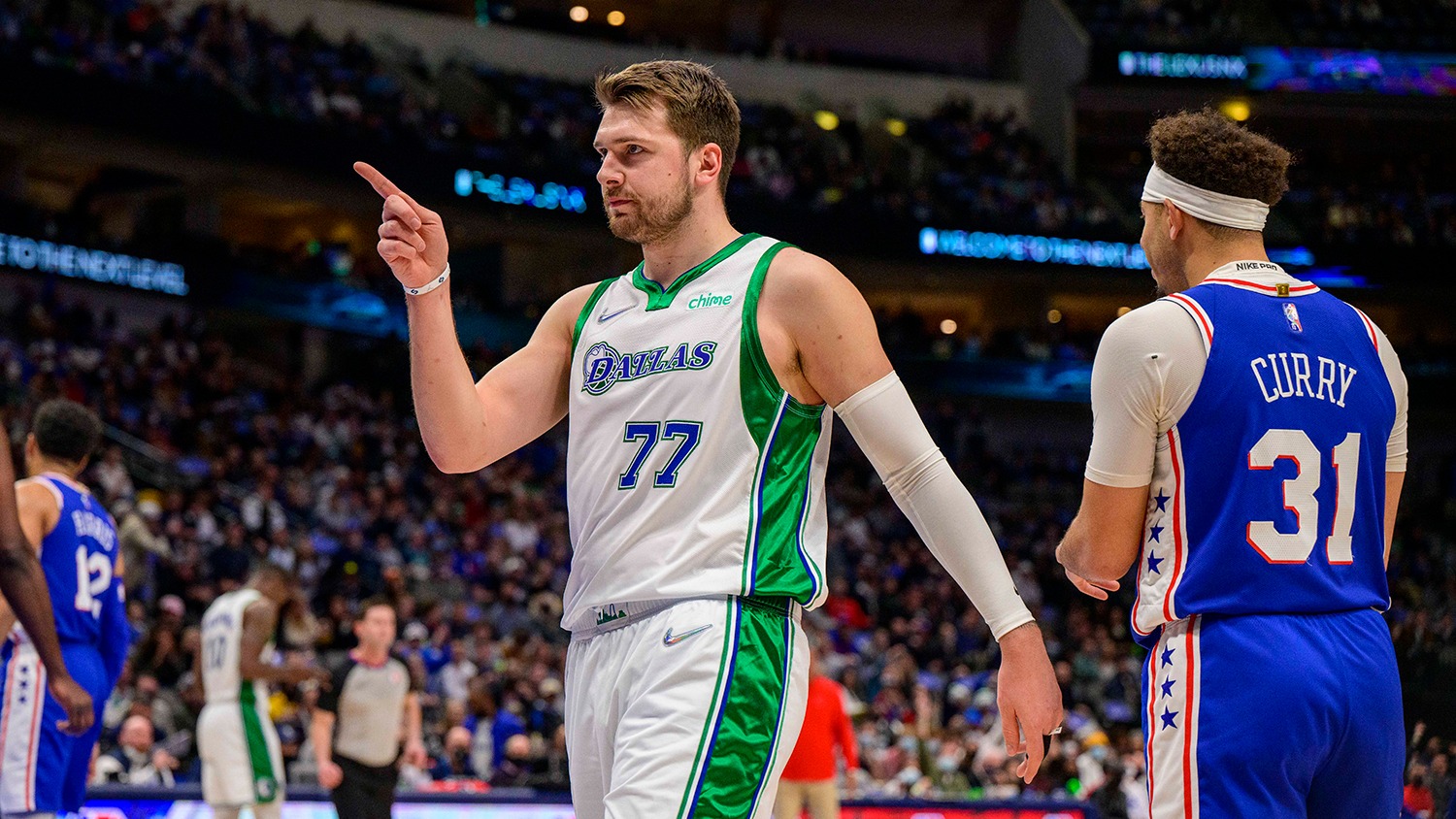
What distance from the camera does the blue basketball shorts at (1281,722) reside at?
9.63 ft

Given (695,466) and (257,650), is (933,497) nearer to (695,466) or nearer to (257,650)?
(695,466)

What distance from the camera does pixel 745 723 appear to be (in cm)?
308

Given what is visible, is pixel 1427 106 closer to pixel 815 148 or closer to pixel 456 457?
pixel 815 148

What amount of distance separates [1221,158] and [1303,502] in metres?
0.77

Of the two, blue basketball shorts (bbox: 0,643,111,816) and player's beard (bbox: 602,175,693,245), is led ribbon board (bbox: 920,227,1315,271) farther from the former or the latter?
A: player's beard (bbox: 602,175,693,245)

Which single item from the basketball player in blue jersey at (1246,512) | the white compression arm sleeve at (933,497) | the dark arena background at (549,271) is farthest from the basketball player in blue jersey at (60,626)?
the dark arena background at (549,271)

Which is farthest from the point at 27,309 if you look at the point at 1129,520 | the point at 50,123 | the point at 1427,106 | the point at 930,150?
the point at 1427,106

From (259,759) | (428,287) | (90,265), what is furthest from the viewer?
(90,265)

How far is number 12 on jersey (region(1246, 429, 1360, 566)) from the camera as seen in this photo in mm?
3072

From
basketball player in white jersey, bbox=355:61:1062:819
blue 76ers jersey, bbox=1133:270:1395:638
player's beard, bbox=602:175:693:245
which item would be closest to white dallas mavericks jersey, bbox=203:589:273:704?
basketball player in white jersey, bbox=355:61:1062:819

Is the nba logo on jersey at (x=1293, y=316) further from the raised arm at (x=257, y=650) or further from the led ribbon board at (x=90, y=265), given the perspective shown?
the led ribbon board at (x=90, y=265)

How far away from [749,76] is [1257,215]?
31317 mm

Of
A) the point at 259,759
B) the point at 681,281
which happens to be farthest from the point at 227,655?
the point at 681,281

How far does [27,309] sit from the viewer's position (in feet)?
70.5
